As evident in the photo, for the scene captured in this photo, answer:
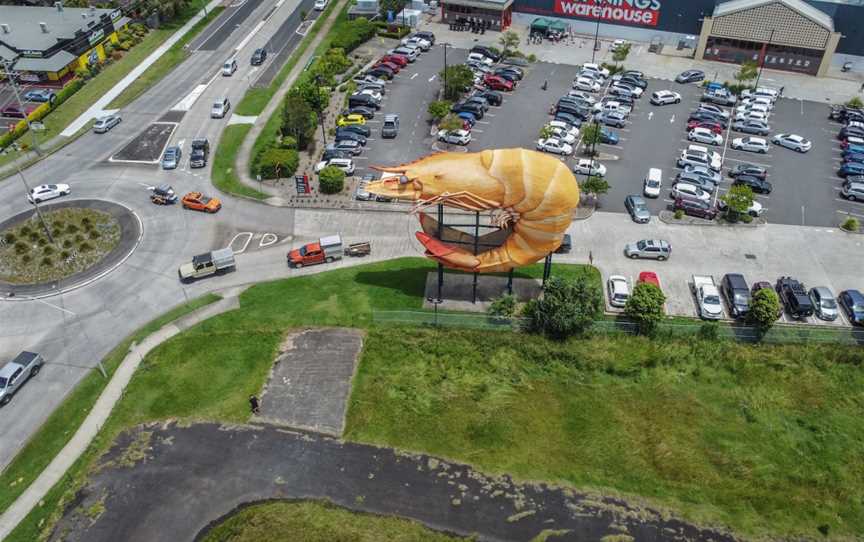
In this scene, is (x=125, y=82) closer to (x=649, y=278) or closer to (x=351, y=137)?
(x=351, y=137)

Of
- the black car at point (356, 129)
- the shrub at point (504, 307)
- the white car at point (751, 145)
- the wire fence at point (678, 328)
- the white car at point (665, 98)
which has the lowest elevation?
the wire fence at point (678, 328)

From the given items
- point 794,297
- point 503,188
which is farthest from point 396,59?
point 794,297

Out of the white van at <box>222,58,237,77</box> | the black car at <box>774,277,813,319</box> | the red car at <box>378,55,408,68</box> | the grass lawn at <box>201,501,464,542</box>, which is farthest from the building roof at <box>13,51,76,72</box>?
the black car at <box>774,277,813,319</box>

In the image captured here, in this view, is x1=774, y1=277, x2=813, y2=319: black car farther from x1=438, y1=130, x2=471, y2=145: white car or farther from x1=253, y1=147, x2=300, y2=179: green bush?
x1=253, y1=147, x2=300, y2=179: green bush

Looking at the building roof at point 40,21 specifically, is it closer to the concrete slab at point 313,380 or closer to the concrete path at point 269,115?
the concrete path at point 269,115

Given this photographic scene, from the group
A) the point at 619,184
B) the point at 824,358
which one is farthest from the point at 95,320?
the point at 824,358

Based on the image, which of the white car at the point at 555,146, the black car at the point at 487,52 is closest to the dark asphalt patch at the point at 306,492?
the white car at the point at 555,146
